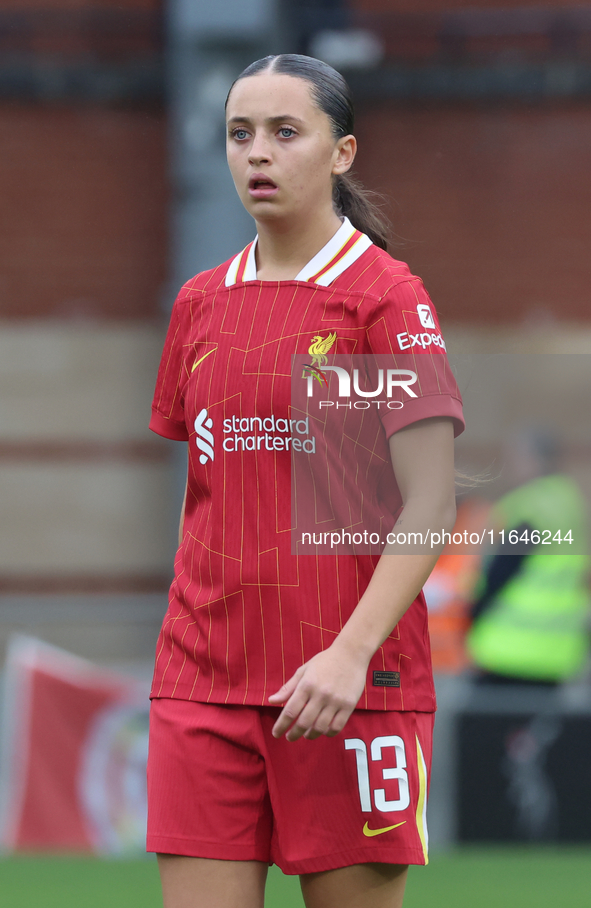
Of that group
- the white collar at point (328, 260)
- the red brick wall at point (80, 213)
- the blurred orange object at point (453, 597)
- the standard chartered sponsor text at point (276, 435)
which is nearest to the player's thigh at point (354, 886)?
the standard chartered sponsor text at point (276, 435)

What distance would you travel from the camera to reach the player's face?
6.22 ft

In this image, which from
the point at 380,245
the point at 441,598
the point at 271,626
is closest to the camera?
the point at 271,626

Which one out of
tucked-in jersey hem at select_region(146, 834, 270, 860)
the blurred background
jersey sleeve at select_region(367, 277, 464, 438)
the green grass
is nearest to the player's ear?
jersey sleeve at select_region(367, 277, 464, 438)

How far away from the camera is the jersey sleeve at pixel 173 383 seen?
2.11 m

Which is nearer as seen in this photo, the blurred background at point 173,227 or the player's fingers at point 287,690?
the player's fingers at point 287,690

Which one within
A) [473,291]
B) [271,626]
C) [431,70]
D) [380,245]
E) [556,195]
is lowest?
[271,626]

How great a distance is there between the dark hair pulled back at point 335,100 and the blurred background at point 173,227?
12.6ft

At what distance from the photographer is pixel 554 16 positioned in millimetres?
7082

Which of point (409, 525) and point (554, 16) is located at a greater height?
point (554, 16)

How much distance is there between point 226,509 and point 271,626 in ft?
0.64

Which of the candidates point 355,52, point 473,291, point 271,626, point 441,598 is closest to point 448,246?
point 473,291

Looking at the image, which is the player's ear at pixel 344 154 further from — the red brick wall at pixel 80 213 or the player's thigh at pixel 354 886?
the red brick wall at pixel 80 213

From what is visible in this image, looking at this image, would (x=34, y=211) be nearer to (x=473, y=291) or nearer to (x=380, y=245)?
(x=473, y=291)

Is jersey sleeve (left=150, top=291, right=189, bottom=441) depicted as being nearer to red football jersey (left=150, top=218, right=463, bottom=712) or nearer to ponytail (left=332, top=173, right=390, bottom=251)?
red football jersey (left=150, top=218, right=463, bottom=712)
